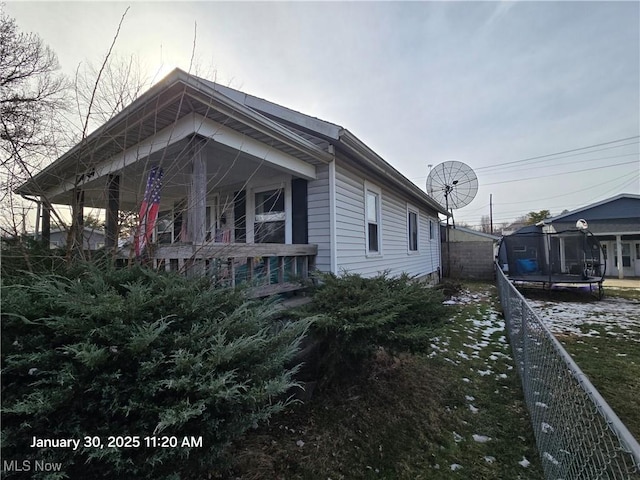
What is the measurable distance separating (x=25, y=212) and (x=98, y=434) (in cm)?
376

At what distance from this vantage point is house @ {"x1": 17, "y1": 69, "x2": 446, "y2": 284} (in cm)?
342

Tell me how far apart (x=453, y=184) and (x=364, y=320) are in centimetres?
1162

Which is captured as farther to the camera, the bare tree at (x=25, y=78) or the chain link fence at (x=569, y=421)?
the bare tree at (x=25, y=78)

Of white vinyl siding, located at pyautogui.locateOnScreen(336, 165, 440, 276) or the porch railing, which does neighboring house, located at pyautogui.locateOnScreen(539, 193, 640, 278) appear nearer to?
white vinyl siding, located at pyautogui.locateOnScreen(336, 165, 440, 276)

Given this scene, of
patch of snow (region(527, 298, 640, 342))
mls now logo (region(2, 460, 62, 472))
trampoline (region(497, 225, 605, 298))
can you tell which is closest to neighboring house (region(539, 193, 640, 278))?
trampoline (region(497, 225, 605, 298))

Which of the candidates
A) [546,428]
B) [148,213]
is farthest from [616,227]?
[148,213]

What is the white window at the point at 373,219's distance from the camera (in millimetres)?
6676

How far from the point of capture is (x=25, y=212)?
3791 millimetres

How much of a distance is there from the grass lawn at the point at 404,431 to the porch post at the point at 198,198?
7.02ft

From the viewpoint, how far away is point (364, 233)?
6.38 meters

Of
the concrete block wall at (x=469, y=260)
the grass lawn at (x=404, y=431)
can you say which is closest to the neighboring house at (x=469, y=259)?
the concrete block wall at (x=469, y=260)

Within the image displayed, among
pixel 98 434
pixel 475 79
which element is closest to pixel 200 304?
pixel 98 434

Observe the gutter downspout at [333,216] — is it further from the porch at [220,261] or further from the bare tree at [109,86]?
the bare tree at [109,86]

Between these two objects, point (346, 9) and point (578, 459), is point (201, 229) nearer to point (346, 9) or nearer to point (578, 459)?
point (578, 459)
